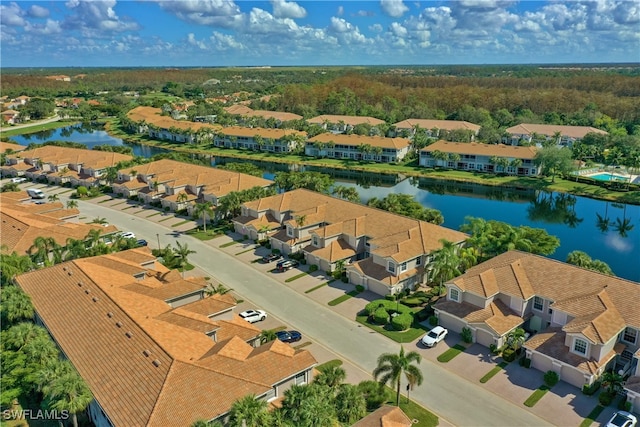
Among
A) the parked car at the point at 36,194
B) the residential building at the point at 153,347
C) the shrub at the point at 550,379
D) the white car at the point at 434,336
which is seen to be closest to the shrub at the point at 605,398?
the shrub at the point at 550,379

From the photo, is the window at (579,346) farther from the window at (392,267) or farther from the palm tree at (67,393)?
the palm tree at (67,393)

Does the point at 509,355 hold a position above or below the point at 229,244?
below

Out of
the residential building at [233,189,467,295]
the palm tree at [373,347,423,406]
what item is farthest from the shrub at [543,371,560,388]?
the residential building at [233,189,467,295]

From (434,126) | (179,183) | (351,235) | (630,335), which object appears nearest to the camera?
(630,335)

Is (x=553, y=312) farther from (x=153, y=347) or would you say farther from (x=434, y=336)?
(x=153, y=347)

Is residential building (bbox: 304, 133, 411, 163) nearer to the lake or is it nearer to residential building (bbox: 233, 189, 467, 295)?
the lake

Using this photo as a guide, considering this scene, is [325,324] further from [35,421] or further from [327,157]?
[327,157]

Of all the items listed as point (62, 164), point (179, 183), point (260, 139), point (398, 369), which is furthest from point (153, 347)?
point (260, 139)
